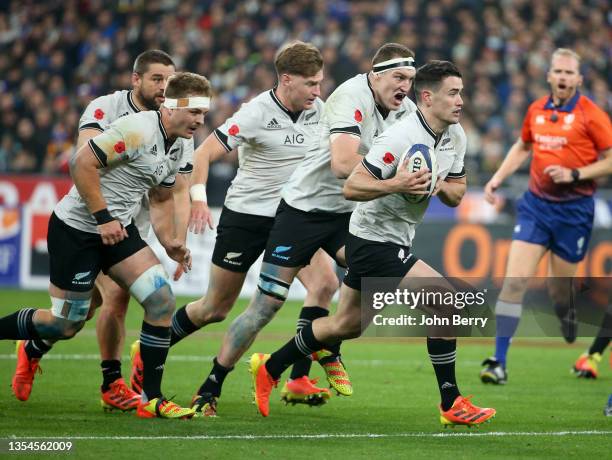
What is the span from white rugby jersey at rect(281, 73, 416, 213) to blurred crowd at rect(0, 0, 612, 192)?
14193mm

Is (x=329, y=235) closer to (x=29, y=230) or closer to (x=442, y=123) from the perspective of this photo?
(x=442, y=123)

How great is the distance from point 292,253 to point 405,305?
3.81ft

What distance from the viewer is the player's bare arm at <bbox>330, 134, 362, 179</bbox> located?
8102 mm

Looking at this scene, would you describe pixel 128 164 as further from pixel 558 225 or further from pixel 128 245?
pixel 558 225

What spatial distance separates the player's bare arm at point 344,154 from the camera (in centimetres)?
810

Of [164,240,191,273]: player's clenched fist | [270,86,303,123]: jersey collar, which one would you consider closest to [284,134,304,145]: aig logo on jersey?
[270,86,303,123]: jersey collar

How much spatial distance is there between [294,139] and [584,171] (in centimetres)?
320

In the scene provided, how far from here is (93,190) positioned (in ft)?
25.3

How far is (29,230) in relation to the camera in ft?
63.5

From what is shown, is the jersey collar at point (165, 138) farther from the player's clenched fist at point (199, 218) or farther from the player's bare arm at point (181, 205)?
the player's clenched fist at point (199, 218)

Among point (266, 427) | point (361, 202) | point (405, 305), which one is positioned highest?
point (361, 202)

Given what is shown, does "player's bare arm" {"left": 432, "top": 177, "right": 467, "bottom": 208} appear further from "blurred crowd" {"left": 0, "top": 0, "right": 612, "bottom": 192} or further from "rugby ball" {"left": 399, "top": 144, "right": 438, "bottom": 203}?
"blurred crowd" {"left": 0, "top": 0, "right": 612, "bottom": 192}


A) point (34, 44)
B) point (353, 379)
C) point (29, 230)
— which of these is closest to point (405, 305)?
point (353, 379)

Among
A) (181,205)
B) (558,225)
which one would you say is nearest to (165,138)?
(181,205)
